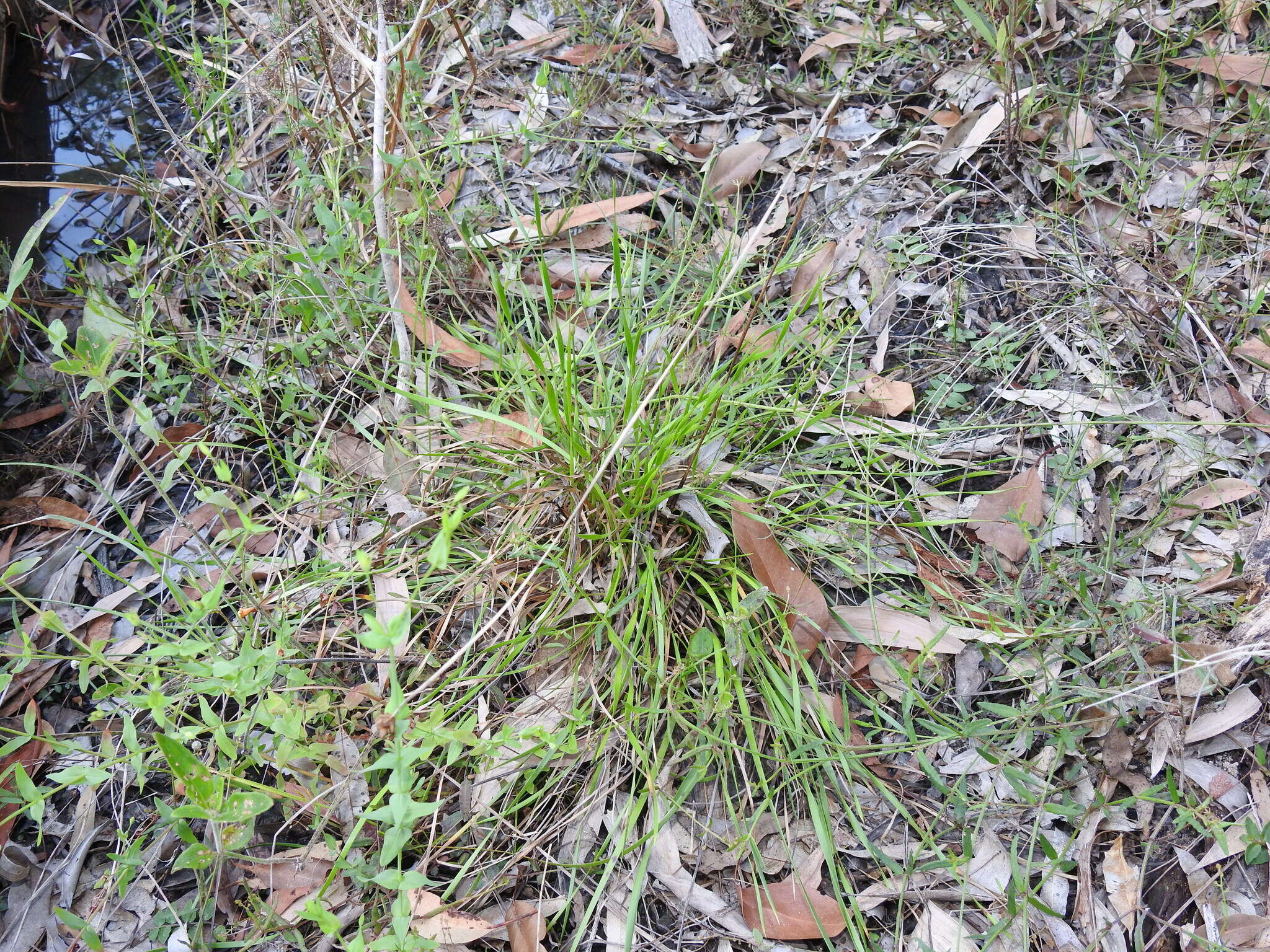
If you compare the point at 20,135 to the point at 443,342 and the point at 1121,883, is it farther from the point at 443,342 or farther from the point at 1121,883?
the point at 1121,883

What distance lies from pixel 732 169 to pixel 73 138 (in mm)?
2340

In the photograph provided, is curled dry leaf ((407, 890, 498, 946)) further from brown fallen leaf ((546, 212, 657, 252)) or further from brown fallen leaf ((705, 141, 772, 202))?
brown fallen leaf ((705, 141, 772, 202))

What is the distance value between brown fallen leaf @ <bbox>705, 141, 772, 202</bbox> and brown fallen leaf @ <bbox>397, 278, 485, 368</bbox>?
87 cm

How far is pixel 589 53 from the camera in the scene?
287cm

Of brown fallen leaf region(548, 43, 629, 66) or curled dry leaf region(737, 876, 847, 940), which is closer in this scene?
curled dry leaf region(737, 876, 847, 940)

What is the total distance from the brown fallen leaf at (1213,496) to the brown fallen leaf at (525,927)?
1645 mm

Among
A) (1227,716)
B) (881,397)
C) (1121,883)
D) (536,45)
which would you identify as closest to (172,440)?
(536,45)

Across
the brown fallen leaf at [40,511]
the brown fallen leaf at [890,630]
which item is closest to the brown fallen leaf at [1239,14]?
the brown fallen leaf at [890,630]

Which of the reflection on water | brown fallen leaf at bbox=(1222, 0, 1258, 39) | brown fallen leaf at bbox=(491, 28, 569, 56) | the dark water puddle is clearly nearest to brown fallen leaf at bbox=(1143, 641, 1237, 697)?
brown fallen leaf at bbox=(1222, 0, 1258, 39)

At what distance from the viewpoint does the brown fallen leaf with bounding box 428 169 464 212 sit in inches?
97.1

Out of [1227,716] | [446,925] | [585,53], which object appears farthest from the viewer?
[585,53]

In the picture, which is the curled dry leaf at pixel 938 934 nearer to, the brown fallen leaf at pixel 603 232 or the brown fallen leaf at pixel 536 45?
the brown fallen leaf at pixel 603 232

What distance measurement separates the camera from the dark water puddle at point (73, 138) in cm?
288

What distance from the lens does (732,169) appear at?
8.54ft
